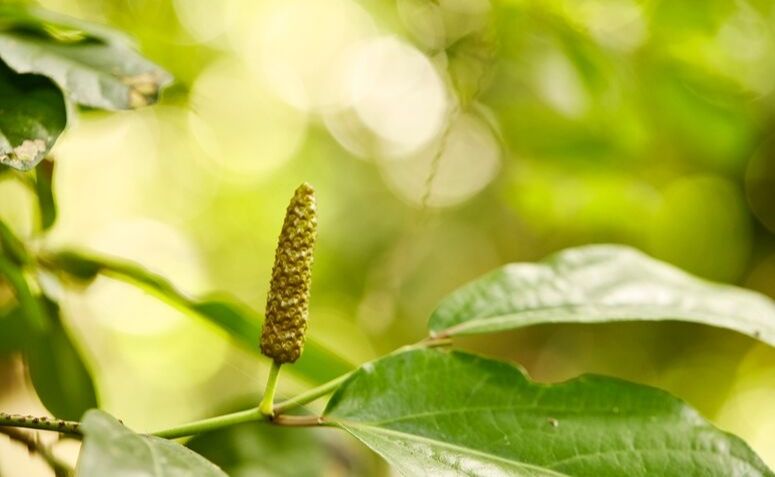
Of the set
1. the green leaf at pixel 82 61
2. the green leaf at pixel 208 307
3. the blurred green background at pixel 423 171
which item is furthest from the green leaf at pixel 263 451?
the blurred green background at pixel 423 171

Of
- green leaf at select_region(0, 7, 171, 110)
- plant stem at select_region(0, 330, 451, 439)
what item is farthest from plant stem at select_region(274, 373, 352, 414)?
green leaf at select_region(0, 7, 171, 110)

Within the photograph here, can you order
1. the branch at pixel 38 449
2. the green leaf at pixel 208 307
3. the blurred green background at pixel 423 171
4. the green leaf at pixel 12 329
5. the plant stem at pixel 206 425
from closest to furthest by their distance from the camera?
the plant stem at pixel 206 425
the branch at pixel 38 449
the green leaf at pixel 208 307
the green leaf at pixel 12 329
the blurred green background at pixel 423 171

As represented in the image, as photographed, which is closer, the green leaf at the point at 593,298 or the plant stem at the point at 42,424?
the plant stem at the point at 42,424

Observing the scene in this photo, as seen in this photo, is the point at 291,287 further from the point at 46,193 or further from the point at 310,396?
the point at 46,193

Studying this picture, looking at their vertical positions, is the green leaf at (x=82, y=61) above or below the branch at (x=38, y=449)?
above

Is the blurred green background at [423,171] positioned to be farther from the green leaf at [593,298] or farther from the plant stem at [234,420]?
the plant stem at [234,420]

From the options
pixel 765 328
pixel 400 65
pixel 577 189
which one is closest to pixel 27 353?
pixel 765 328

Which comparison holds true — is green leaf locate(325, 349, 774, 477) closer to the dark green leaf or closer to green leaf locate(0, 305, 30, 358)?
the dark green leaf
